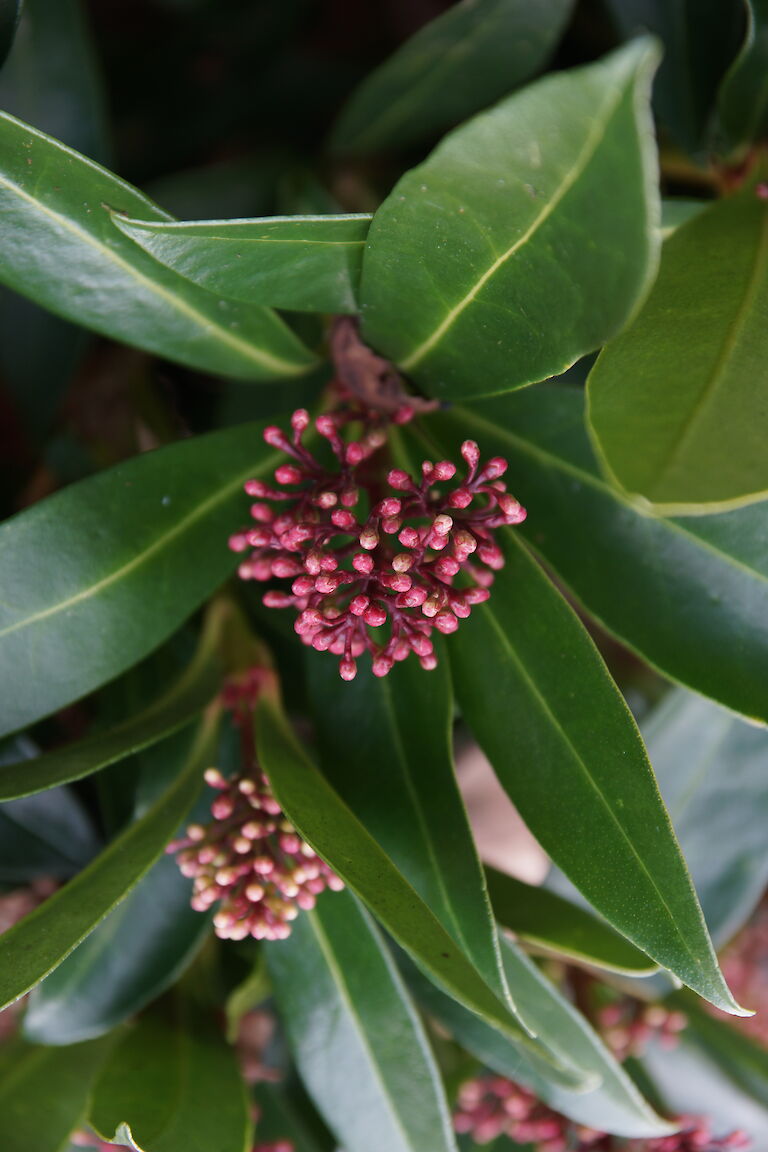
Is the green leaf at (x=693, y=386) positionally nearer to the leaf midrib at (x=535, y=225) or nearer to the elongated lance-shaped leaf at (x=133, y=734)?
Answer: the leaf midrib at (x=535, y=225)

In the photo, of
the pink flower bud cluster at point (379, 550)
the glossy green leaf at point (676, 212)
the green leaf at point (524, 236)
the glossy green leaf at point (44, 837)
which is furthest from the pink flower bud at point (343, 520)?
the glossy green leaf at point (44, 837)

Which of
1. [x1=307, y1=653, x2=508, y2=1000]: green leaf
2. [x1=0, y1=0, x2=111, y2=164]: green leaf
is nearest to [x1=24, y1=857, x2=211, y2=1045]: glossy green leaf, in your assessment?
[x1=307, y1=653, x2=508, y2=1000]: green leaf

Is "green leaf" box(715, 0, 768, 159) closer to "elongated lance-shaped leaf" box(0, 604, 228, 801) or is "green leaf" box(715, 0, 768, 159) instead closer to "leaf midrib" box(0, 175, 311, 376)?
"leaf midrib" box(0, 175, 311, 376)

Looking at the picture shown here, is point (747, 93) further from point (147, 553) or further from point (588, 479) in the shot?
point (147, 553)

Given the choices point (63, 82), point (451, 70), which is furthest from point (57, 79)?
point (451, 70)

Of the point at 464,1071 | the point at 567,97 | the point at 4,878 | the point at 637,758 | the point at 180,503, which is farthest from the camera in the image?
the point at 464,1071

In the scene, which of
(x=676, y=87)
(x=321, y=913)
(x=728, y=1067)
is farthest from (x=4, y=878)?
(x=676, y=87)

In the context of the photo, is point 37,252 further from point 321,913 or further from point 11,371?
point 321,913
